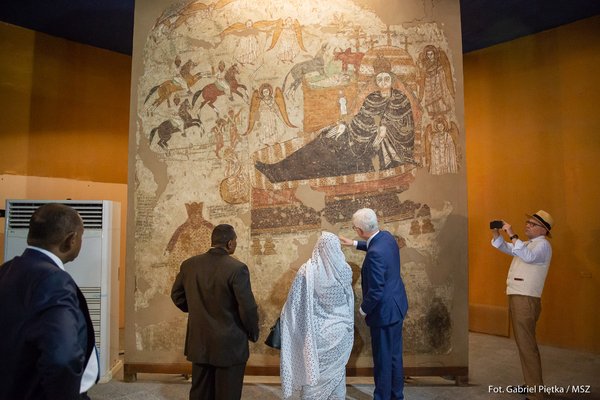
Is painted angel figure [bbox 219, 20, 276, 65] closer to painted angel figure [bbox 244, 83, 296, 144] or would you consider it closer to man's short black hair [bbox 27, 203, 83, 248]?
painted angel figure [bbox 244, 83, 296, 144]

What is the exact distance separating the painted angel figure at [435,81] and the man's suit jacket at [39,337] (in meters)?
4.55

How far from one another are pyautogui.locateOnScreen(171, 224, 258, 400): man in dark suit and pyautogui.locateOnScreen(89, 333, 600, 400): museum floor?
1369 millimetres

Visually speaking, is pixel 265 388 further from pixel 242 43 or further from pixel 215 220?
pixel 242 43

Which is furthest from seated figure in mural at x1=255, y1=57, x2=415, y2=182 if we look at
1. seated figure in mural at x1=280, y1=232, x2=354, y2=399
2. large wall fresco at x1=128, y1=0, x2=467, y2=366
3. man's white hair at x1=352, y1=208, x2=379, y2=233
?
seated figure in mural at x1=280, y1=232, x2=354, y2=399

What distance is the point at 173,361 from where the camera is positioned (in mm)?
5203

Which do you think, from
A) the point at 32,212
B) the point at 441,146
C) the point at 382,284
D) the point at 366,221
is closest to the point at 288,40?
the point at 441,146

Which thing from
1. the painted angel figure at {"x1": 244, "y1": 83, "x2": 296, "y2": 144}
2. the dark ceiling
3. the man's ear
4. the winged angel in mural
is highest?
the dark ceiling

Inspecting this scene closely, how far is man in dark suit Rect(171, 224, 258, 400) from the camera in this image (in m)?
3.39

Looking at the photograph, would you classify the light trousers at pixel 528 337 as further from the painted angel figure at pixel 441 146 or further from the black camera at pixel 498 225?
the painted angel figure at pixel 441 146

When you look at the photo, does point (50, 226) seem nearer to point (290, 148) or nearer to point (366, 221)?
point (366, 221)

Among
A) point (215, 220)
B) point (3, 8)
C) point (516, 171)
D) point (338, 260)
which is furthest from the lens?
point (516, 171)

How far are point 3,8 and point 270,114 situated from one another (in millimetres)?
4605

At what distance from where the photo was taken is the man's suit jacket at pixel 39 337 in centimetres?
178

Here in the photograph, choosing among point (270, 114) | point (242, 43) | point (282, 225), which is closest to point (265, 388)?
point (282, 225)
